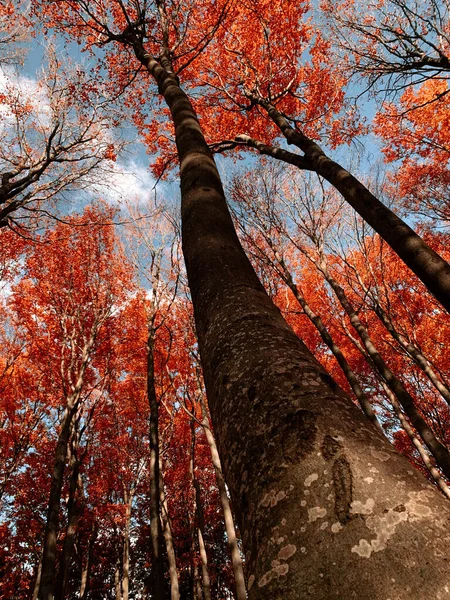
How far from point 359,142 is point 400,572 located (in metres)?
8.34

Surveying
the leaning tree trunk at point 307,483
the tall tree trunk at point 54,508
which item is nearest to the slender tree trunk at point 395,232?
the leaning tree trunk at point 307,483

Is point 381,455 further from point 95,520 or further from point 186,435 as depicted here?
point 95,520

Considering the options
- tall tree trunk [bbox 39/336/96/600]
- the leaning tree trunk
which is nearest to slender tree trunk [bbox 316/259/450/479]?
the leaning tree trunk

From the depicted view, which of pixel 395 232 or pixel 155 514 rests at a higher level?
pixel 395 232

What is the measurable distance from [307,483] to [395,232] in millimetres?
2647

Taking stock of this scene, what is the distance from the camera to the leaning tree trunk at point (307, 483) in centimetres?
50

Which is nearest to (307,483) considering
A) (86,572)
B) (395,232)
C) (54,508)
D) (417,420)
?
(395,232)

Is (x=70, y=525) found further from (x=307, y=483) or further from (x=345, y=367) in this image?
(x=307, y=483)

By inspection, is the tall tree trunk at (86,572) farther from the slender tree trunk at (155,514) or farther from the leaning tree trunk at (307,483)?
the leaning tree trunk at (307,483)

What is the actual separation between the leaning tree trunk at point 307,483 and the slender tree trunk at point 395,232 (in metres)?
1.78

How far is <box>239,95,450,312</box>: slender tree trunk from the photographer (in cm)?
242

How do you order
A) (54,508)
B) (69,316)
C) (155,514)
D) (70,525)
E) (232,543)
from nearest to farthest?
(155,514)
(232,543)
(54,508)
(70,525)
(69,316)

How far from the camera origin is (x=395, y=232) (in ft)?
9.11

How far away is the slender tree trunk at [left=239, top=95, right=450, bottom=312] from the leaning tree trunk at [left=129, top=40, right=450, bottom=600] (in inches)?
70.1
